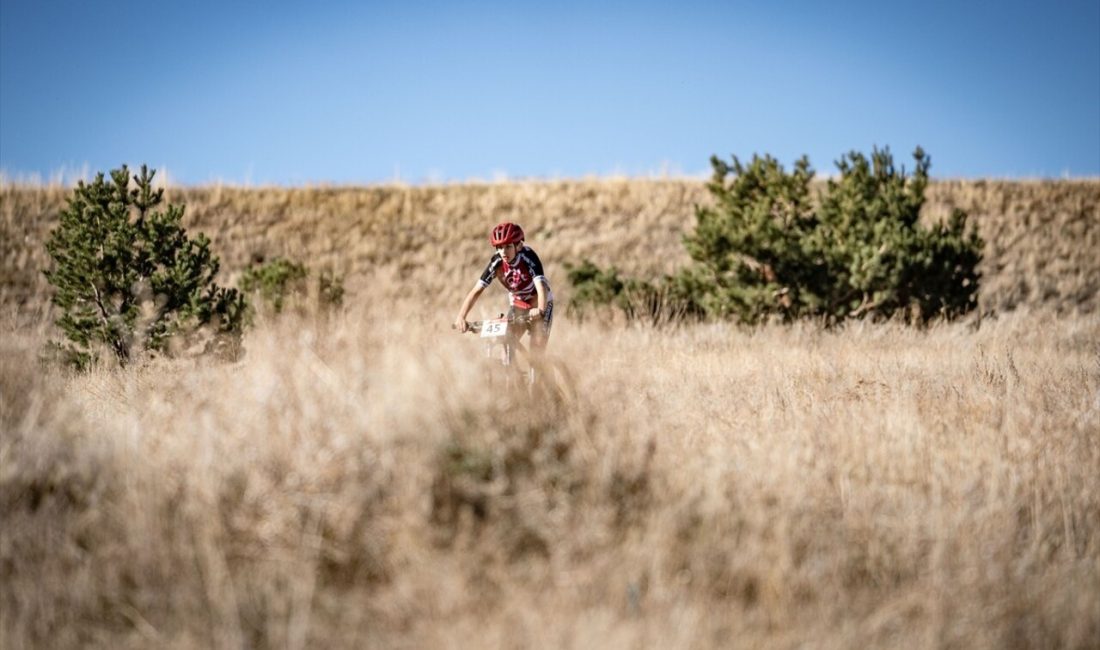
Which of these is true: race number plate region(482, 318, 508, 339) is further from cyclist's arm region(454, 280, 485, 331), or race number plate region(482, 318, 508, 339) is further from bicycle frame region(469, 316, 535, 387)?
cyclist's arm region(454, 280, 485, 331)

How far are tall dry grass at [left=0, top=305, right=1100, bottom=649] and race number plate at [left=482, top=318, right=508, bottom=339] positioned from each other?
1.10 meters

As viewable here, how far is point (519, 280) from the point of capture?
661 centimetres

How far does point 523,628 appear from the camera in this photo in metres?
2.62

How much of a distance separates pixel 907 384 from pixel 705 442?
3.15m

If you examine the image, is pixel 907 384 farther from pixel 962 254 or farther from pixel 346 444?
pixel 962 254

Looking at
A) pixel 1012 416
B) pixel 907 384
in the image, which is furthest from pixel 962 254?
pixel 1012 416

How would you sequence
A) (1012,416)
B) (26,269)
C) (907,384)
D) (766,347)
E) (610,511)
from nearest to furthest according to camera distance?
(610,511), (1012,416), (907,384), (766,347), (26,269)

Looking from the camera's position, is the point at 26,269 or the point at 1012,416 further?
the point at 26,269

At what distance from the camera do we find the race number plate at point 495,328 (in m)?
5.31

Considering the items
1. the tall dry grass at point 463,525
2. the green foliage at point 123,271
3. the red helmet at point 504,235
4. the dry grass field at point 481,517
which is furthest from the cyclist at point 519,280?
the green foliage at point 123,271

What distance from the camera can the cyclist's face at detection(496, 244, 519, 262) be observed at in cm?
642

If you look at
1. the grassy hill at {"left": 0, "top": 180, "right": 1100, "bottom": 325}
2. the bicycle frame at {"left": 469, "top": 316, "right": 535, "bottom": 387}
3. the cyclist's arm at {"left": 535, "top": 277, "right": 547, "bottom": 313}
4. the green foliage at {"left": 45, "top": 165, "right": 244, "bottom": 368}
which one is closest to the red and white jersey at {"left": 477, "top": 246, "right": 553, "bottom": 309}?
the cyclist's arm at {"left": 535, "top": 277, "right": 547, "bottom": 313}

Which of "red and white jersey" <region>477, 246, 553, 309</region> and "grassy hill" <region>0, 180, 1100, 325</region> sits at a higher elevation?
"grassy hill" <region>0, 180, 1100, 325</region>

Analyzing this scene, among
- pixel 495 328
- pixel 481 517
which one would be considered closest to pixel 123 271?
pixel 495 328
